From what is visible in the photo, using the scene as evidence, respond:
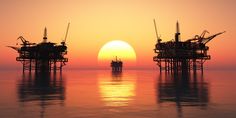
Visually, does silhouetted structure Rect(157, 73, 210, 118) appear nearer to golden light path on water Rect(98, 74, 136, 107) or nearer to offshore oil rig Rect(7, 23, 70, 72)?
golden light path on water Rect(98, 74, 136, 107)

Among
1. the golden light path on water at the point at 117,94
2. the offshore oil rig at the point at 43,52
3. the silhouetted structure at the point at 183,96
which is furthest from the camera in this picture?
the offshore oil rig at the point at 43,52

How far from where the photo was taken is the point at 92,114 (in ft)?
69.7

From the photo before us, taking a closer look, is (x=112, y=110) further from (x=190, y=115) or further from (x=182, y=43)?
(x=182, y=43)

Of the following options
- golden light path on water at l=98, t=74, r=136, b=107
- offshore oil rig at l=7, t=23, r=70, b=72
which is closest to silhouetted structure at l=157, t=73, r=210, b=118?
golden light path on water at l=98, t=74, r=136, b=107

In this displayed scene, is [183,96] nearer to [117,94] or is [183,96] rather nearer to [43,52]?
[117,94]

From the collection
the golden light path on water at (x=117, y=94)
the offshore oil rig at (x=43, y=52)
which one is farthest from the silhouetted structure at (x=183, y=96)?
the offshore oil rig at (x=43, y=52)

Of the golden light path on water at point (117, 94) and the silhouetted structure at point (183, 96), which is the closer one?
the silhouetted structure at point (183, 96)

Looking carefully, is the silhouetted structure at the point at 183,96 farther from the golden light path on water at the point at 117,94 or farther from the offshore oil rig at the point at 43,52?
the offshore oil rig at the point at 43,52

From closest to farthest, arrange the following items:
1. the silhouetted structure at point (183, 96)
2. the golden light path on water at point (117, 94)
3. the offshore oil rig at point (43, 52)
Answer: the silhouetted structure at point (183, 96), the golden light path on water at point (117, 94), the offshore oil rig at point (43, 52)

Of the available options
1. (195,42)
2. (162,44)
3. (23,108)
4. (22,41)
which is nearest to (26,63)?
(22,41)

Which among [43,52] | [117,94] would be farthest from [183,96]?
[43,52]

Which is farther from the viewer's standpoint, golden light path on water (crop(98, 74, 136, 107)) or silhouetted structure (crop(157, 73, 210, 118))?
golden light path on water (crop(98, 74, 136, 107))

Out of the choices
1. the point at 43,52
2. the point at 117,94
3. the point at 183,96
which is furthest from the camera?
the point at 43,52

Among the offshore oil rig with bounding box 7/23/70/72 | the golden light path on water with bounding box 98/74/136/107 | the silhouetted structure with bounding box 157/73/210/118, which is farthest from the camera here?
the offshore oil rig with bounding box 7/23/70/72
